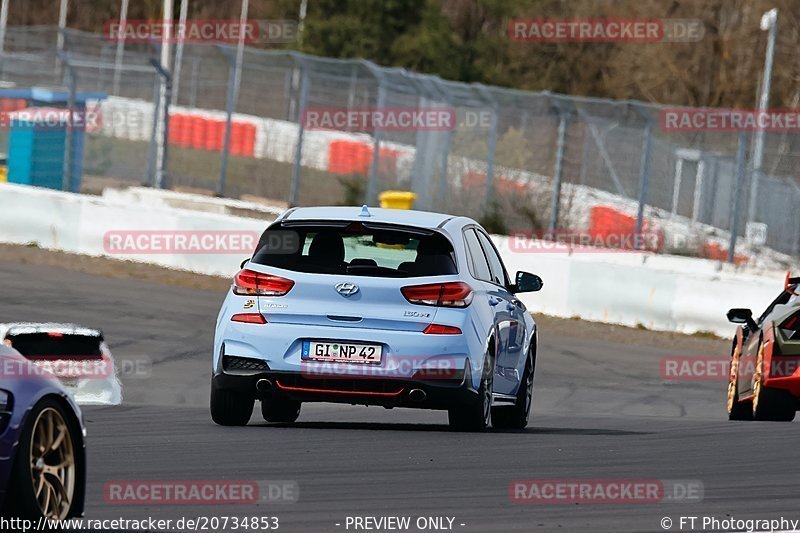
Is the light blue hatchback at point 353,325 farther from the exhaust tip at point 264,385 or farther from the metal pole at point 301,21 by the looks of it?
the metal pole at point 301,21

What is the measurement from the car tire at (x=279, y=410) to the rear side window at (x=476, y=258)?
1.66 m

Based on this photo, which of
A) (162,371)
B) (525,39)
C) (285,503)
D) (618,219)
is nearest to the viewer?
(285,503)

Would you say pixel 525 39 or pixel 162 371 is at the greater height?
pixel 525 39

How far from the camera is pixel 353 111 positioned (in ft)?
94.2

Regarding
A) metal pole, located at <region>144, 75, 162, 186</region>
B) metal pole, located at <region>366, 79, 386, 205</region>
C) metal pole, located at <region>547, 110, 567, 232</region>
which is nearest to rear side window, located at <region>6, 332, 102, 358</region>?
metal pole, located at <region>547, 110, 567, 232</region>

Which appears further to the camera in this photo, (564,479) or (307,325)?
(307,325)

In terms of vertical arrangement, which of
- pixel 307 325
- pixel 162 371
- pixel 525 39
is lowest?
pixel 162 371

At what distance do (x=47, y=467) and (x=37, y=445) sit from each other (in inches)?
4.1

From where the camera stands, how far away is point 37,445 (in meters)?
6.21

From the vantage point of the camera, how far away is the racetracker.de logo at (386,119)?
28.0 m

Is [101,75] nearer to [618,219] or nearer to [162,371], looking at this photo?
[618,219]

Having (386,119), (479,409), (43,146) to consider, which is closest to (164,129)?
(43,146)

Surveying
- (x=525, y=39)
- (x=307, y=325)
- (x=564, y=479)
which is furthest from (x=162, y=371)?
(x=525, y=39)

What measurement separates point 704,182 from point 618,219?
10.8 ft
